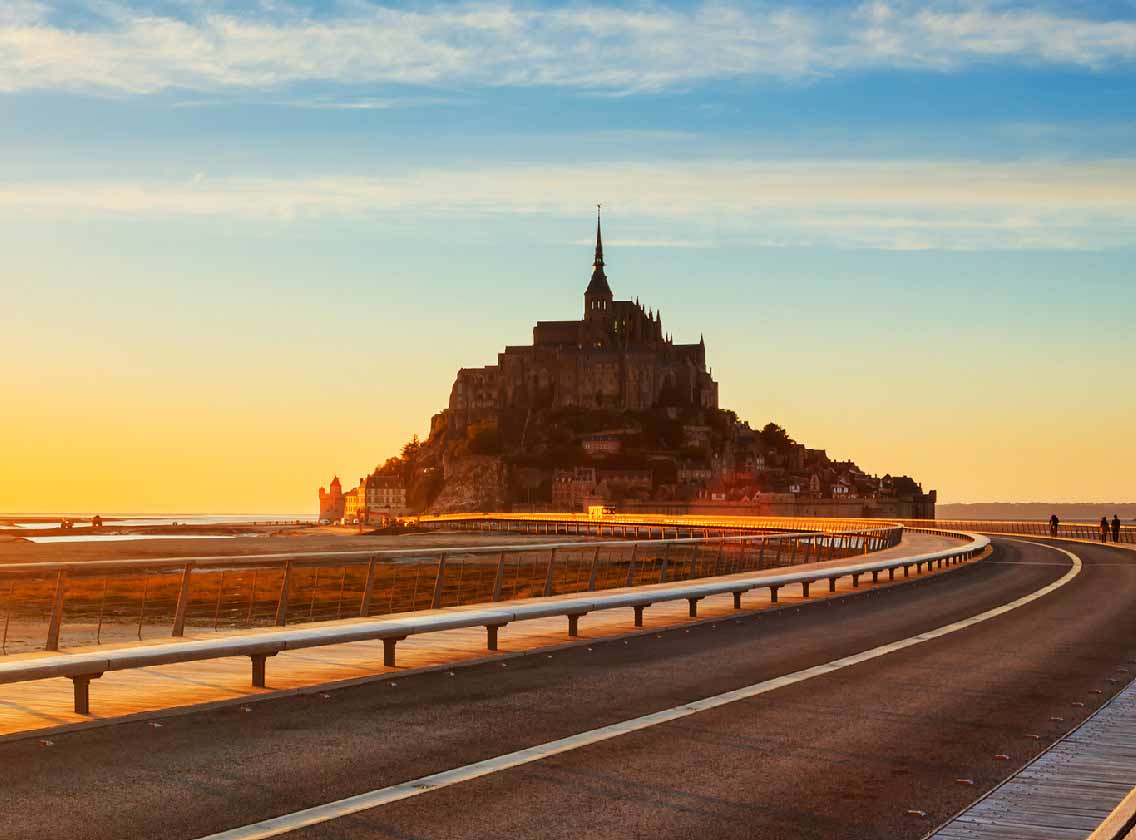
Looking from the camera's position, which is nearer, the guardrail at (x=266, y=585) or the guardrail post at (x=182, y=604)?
the guardrail post at (x=182, y=604)

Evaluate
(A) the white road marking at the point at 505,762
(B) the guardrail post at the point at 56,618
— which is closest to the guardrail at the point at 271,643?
(B) the guardrail post at the point at 56,618

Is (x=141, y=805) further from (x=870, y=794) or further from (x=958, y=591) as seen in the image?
(x=958, y=591)

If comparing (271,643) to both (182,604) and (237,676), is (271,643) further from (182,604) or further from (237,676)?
(182,604)

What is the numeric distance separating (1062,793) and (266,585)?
5831 cm

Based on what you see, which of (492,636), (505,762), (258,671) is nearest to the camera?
(505,762)

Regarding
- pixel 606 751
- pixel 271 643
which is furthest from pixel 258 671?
pixel 606 751

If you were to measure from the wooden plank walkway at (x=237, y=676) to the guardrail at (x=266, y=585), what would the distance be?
88 cm

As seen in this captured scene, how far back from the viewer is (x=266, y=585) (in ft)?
211

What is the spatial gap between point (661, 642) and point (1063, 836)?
36.2ft

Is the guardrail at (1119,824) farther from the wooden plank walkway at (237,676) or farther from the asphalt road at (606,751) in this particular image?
the wooden plank walkway at (237,676)

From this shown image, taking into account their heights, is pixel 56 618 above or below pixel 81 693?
above

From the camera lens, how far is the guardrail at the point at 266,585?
A: 1628cm

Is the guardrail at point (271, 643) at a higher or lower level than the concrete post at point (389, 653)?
higher

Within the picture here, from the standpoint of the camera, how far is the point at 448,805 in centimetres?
826
